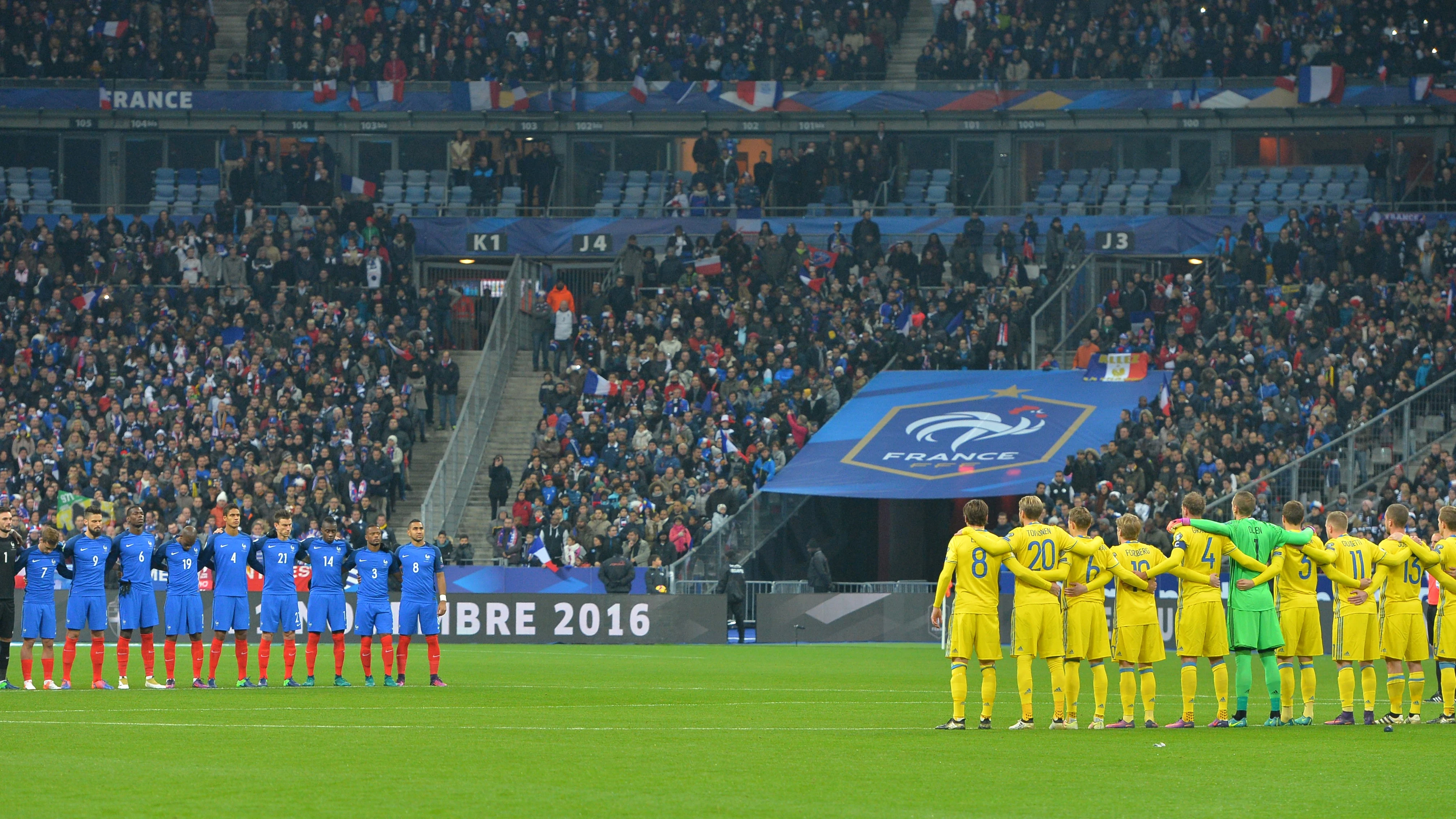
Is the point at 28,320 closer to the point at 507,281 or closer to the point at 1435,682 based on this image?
the point at 507,281

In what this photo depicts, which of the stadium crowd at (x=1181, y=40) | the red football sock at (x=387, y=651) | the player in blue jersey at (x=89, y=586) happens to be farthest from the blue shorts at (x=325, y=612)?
the stadium crowd at (x=1181, y=40)

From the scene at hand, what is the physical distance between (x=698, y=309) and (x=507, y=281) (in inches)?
220

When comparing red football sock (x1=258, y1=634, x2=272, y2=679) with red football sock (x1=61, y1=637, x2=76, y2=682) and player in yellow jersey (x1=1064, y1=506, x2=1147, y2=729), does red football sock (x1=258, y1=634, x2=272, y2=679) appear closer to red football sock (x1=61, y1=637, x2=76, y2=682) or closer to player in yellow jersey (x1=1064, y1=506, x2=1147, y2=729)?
red football sock (x1=61, y1=637, x2=76, y2=682)

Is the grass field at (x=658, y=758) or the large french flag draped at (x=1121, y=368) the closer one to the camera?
the grass field at (x=658, y=758)

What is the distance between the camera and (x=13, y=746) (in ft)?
47.2

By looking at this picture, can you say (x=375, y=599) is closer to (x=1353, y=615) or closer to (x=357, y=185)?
(x=1353, y=615)

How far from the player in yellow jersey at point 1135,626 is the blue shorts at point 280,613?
1102 cm

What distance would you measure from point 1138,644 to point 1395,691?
8.47 feet

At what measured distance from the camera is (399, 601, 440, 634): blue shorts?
2314 centimetres

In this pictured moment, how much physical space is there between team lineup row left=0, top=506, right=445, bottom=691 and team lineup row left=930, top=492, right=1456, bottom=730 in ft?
28.0

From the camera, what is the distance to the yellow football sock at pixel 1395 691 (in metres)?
17.1

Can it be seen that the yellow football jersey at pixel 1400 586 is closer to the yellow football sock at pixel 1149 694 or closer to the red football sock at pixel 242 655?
the yellow football sock at pixel 1149 694

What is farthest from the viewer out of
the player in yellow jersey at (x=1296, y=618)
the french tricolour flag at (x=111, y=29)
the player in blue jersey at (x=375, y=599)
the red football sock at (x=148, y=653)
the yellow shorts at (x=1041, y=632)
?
the french tricolour flag at (x=111, y=29)

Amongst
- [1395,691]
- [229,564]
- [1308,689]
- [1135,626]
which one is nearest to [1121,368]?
[229,564]
